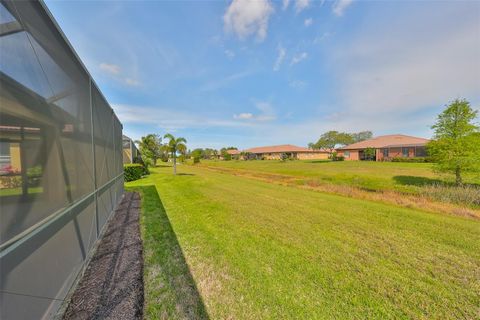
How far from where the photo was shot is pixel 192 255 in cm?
379

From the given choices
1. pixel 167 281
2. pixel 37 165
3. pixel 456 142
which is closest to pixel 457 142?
pixel 456 142

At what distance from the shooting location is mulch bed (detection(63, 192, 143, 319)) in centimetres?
240

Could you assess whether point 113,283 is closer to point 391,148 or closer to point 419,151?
point 419,151

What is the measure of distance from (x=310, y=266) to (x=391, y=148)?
45.3 meters

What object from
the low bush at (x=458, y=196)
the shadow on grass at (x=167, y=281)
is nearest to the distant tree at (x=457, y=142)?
the low bush at (x=458, y=196)

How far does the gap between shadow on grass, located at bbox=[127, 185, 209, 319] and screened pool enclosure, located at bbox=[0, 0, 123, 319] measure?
3.47ft

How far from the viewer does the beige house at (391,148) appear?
116 feet

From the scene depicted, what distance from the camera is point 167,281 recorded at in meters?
3.00

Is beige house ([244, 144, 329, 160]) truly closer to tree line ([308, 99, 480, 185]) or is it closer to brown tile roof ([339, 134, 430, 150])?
brown tile roof ([339, 134, 430, 150])

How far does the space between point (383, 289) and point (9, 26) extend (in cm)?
524

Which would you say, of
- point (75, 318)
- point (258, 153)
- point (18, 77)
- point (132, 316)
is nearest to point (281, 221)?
point (132, 316)

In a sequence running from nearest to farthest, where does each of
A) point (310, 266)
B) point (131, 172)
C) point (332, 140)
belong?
point (310, 266) → point (131, 172) → point (332, 140)

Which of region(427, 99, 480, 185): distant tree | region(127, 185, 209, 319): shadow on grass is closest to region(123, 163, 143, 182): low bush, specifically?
region(127, 185, 209, 319): shadow on grass

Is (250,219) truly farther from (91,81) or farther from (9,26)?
(9,26)
